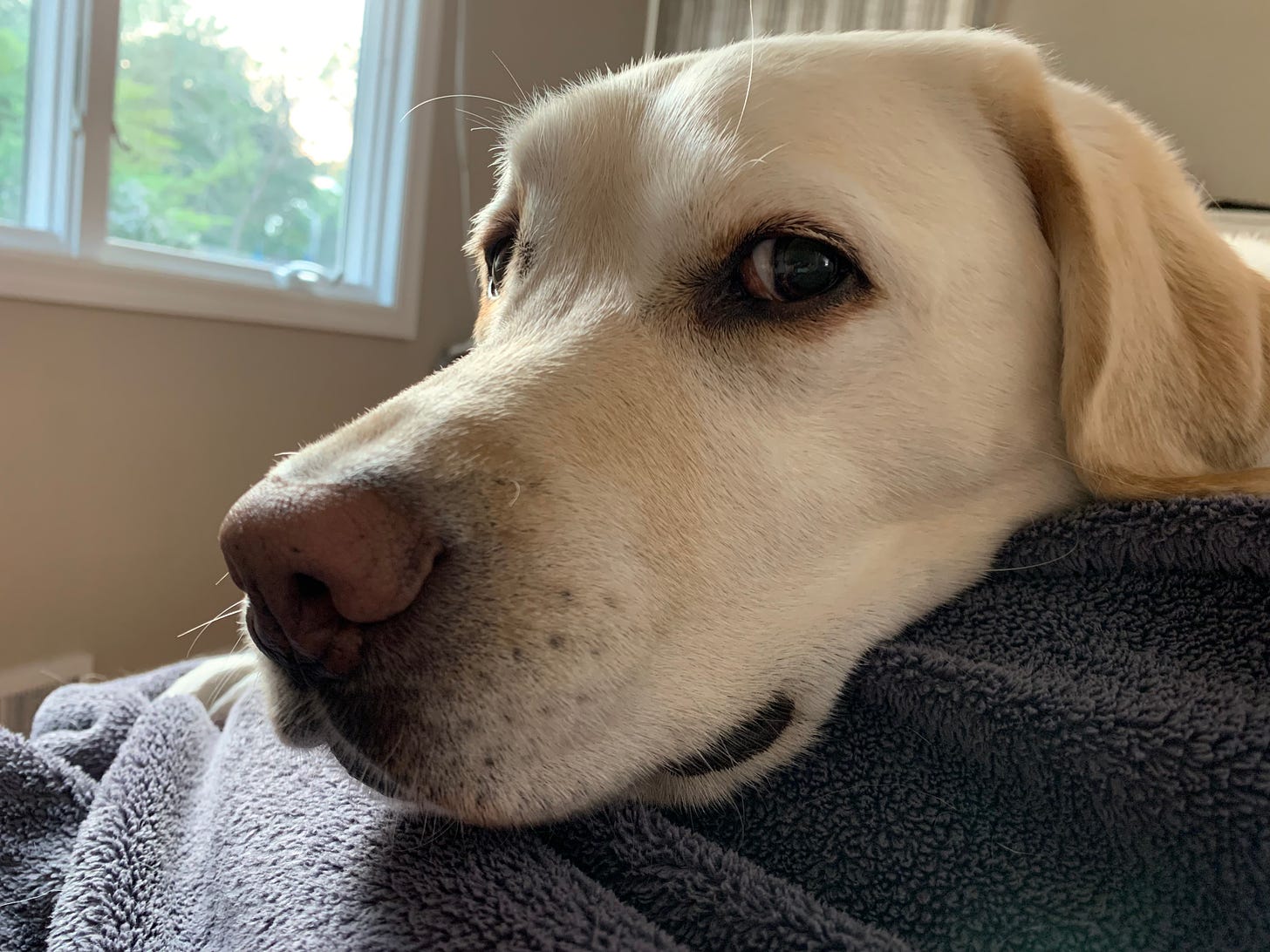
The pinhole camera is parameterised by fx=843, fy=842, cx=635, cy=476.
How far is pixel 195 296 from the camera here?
285 cm

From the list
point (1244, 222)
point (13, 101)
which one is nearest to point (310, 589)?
point (1244, 222)

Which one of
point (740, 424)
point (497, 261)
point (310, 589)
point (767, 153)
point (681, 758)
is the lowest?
point (681, 758)

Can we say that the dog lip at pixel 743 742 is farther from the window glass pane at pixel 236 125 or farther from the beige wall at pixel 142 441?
the window glass pane at pixel 236 125

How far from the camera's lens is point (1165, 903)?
1.87 ft

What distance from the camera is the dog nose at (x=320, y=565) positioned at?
611 mm

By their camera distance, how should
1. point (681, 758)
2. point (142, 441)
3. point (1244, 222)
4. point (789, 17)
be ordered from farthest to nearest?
point (789, 17)
point (142, 441)
point (1244, 222)
point (681, 758)

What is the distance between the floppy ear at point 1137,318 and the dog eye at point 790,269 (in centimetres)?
28

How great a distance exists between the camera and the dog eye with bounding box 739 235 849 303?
926 mm

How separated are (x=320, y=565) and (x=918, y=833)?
502 mm

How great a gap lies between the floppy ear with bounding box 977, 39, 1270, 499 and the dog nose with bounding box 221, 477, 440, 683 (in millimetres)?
725

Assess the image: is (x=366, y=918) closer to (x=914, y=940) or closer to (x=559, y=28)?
(x=914, y=940)

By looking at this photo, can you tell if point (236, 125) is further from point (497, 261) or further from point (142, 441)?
point (497, 261)

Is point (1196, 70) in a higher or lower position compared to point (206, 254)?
higher

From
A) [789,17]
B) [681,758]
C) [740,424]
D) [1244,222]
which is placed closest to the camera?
[681,758]
